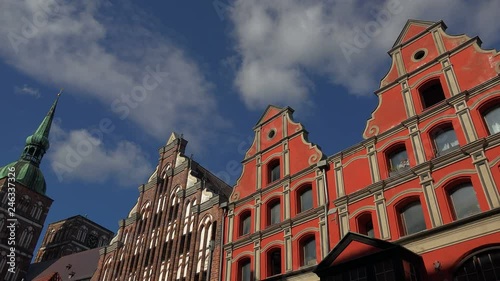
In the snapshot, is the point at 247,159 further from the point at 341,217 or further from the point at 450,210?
the point at 450,210

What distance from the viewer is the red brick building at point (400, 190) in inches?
736

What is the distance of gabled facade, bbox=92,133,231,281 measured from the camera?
31.1 metres

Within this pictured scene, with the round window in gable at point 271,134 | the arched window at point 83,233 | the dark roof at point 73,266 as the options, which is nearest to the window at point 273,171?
the round window in gable at point 271,134

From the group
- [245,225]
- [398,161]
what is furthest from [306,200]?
A: [398,161]

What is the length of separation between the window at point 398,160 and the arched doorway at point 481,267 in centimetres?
620

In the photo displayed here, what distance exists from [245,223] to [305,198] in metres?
5.39

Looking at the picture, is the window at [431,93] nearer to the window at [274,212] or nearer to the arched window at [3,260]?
the window at [274,212]

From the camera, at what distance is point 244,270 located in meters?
27.5

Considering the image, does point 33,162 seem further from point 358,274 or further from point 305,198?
point 358,274

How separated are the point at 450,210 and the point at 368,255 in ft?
14.3

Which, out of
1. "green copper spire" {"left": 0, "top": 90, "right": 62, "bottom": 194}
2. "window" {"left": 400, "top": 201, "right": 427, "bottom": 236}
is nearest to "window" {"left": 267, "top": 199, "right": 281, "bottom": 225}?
"window" {"left": 400, "top": 201, "right": 427, "bottom": 236}

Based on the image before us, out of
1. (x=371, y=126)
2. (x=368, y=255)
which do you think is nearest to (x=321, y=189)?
(x=371, y=126)

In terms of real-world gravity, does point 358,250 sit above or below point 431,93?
below

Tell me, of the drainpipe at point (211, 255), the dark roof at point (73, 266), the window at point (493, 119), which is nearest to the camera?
the window at point (493, 119)
